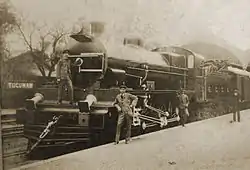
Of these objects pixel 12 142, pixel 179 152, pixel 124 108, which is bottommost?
pixel 179 152

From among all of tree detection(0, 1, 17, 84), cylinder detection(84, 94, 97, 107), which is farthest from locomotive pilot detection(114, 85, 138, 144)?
tree detection(0, 1, 17, 84)

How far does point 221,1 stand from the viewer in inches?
85.0

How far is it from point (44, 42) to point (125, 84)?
0.42 meters

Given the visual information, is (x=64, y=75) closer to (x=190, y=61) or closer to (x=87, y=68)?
(x=87, y=68)

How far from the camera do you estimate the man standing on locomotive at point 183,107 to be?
204 centimetres

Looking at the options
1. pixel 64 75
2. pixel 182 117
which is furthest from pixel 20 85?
pixel 182 117

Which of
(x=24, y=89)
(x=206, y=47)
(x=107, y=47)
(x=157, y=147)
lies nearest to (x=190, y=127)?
(x=157, y=147)

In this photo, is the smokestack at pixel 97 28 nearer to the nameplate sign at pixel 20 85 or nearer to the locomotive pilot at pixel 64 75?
the locomotive pilot at pixel 64 75

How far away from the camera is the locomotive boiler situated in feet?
5.76

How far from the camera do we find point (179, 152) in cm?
201

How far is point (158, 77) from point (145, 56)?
0.12 m

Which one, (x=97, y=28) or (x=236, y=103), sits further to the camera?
(x=236, y=103)

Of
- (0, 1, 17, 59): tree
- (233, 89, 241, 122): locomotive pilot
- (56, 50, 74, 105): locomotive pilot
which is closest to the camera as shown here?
(0, 1, 17, 59): tree

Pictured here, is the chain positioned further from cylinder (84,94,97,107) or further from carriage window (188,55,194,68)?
carriage window (188,55,194,68)
